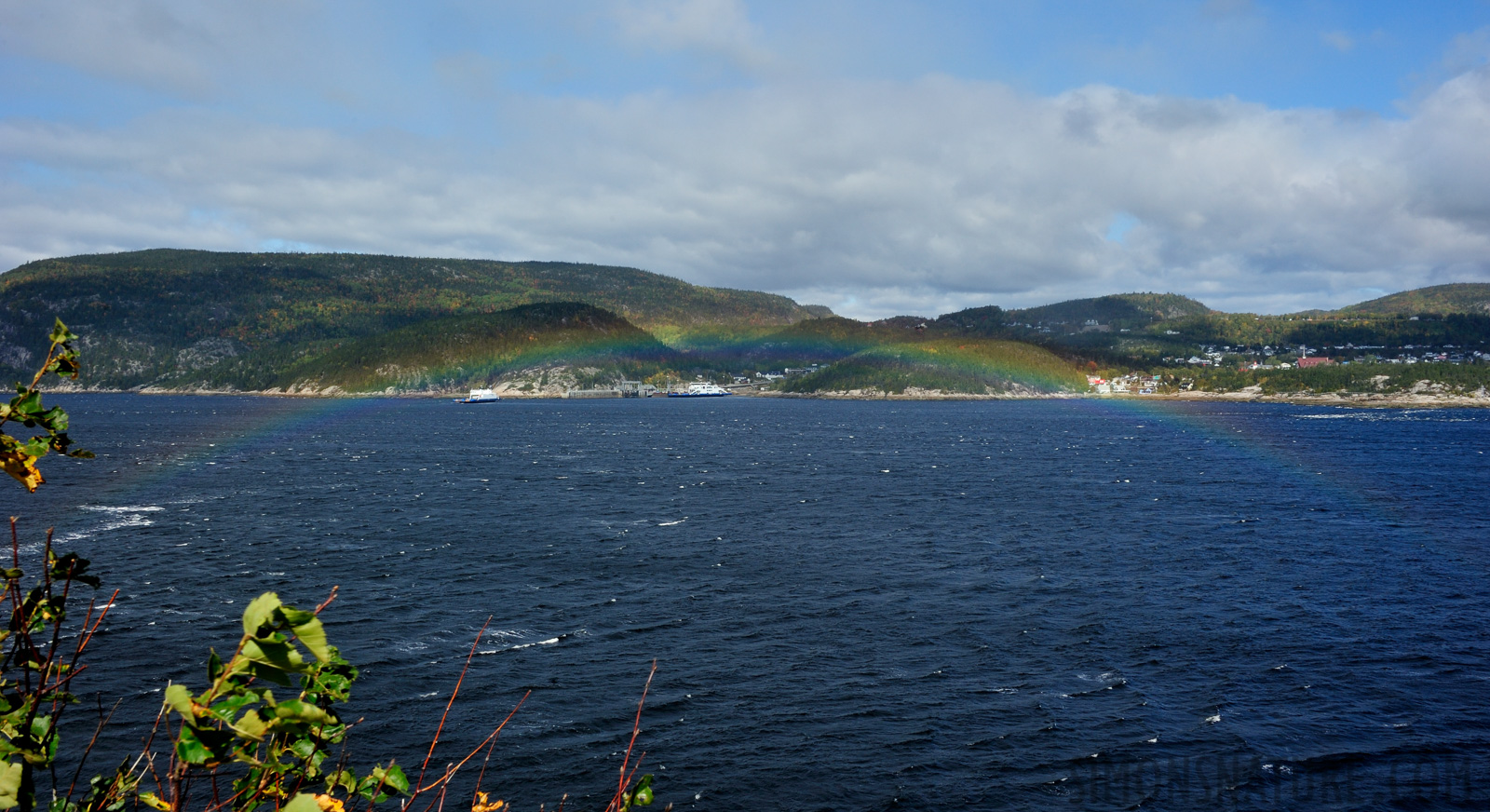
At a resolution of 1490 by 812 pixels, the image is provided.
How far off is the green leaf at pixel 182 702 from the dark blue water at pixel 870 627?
27.4 metres

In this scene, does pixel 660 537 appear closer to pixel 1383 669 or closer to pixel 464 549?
pixel 464 549

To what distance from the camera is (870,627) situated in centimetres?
4681

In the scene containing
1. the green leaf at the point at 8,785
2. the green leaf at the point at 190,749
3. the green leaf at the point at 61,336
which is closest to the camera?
the green leaf at the point at 190,749

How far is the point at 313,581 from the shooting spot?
5503 centimetres

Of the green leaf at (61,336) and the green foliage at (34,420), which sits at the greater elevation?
the green leaf at (61,336)

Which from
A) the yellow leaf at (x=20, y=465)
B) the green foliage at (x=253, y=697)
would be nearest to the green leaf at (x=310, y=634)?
the green foliage at (x=253, y=697)

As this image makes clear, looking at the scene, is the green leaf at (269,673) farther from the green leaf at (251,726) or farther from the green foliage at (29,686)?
the green foliage at (29,686)

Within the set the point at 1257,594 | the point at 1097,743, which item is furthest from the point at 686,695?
the point at 1257,594

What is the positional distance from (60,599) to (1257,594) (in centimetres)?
6125

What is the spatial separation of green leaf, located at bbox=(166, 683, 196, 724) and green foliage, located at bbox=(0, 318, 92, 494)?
1777 mm

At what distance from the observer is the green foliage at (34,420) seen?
523 centimetres

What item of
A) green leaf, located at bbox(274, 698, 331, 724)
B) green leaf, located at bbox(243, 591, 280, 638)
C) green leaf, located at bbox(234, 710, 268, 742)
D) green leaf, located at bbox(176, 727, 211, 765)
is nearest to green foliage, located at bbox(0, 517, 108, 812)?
green leaf, located at bbox(176, 727, 211, 765)

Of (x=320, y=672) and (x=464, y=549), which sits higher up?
(x=320, y=672)

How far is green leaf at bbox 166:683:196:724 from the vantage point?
4315 mm
